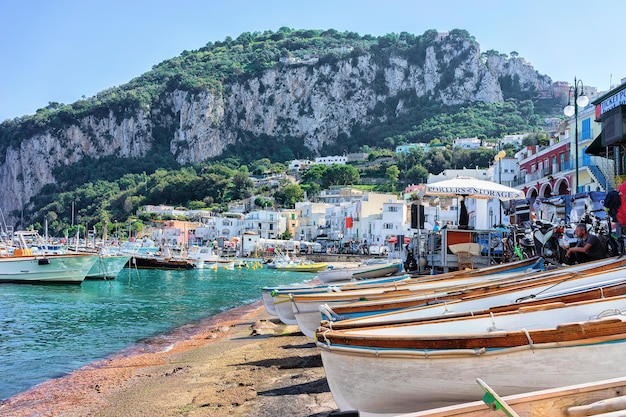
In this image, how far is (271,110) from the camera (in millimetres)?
186250

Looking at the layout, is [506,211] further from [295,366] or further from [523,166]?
[523,166]

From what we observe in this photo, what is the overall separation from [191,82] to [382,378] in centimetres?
19120

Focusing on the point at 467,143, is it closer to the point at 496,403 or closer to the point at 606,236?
the point at 606,236

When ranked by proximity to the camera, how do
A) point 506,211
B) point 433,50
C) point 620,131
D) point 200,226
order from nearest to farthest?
point 620,131, point 506,211, point 200,226, point 433,50

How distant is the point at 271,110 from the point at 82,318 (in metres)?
168

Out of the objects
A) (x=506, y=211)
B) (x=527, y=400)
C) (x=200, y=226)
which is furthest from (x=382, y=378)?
(x=200, y=226)

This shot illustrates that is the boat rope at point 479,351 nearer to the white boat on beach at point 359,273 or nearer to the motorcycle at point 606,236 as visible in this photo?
the motorcycle at point 606,236

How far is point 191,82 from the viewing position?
187 m

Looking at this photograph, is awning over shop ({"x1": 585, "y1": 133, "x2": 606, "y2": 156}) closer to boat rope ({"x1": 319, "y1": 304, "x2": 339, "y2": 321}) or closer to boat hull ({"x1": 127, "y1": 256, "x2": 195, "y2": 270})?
boat rope ({"x1": 319, "y1": 304, "x2": 339, "y2": 321})

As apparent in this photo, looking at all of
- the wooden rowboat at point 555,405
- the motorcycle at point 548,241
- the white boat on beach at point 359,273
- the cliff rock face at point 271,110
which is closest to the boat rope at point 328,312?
the wooden rowboat at point 555,405

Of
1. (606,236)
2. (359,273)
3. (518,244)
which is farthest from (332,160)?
(606,236)

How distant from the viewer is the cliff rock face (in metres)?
181

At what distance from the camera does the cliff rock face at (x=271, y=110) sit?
18125 cm

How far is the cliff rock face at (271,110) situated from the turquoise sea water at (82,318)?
481 ft
